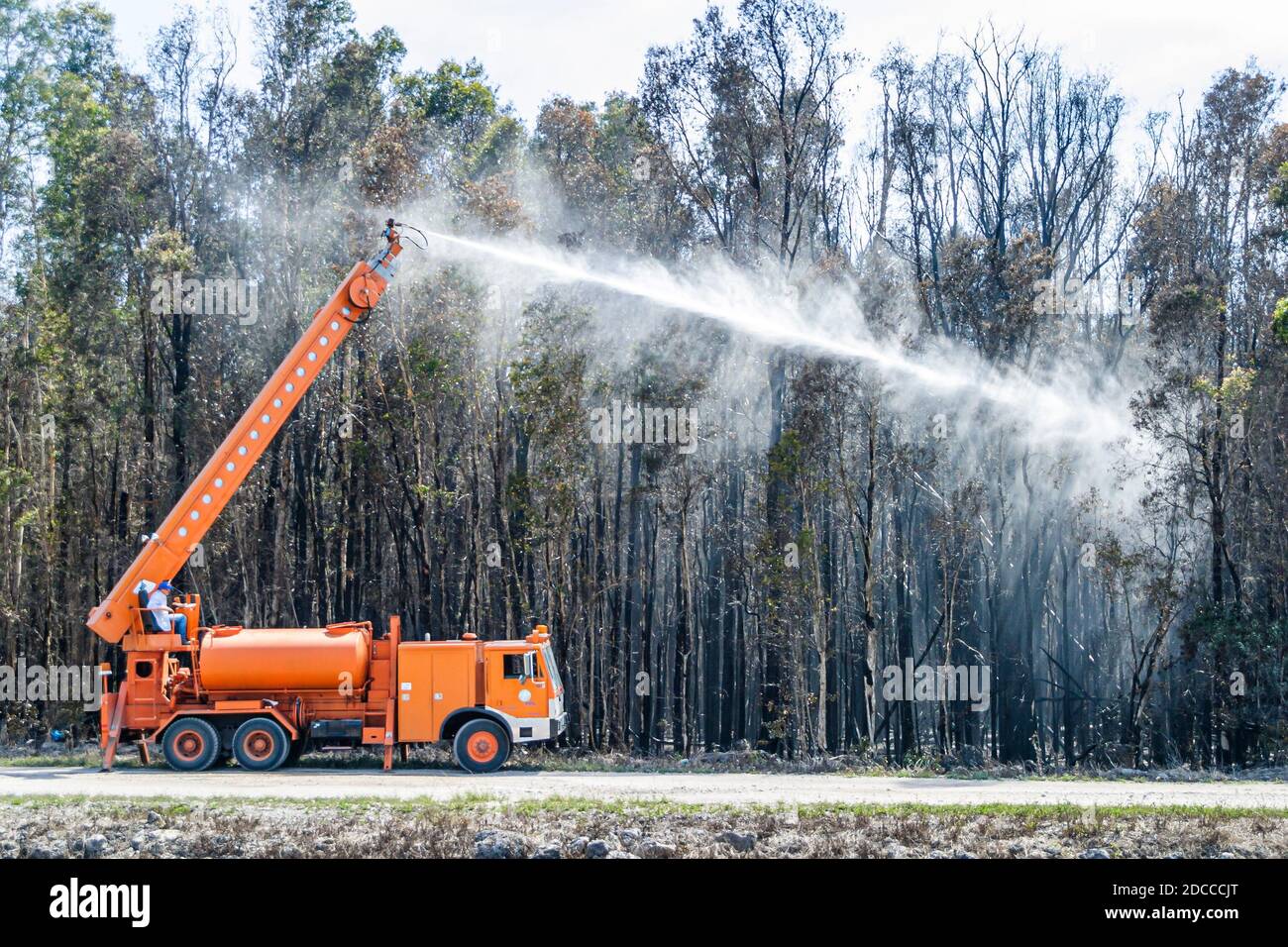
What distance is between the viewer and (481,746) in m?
25.0

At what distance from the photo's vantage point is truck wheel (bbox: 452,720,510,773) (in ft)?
81.9

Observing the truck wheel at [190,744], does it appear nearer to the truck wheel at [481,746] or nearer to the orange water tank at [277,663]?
the orange water tank at [277,663]

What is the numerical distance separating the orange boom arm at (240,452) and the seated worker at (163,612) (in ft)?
0.78

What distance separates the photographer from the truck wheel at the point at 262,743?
24.5m

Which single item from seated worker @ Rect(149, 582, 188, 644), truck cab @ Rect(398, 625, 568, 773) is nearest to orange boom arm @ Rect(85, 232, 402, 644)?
seated worker @ Rect(149, 582, 188, 644)

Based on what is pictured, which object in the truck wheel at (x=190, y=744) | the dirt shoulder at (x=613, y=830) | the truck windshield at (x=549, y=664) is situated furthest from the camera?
the truck windshield at (x=549, y=664)

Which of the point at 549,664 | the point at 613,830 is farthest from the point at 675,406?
the point at 613,830

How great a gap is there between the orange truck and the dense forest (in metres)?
8.99

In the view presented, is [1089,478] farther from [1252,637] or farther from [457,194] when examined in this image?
[457,194]

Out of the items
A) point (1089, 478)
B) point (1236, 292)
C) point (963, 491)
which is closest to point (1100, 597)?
point (1089, 478)

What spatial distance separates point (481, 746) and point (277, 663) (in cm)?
412

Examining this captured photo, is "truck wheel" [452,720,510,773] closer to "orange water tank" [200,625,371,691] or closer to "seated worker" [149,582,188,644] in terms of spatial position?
"orange water tank" [200,625,371,691]

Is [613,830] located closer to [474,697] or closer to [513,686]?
[513,686]

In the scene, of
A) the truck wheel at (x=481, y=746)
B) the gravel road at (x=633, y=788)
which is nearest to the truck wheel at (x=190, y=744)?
the gravel road at (x=633, y=788)
